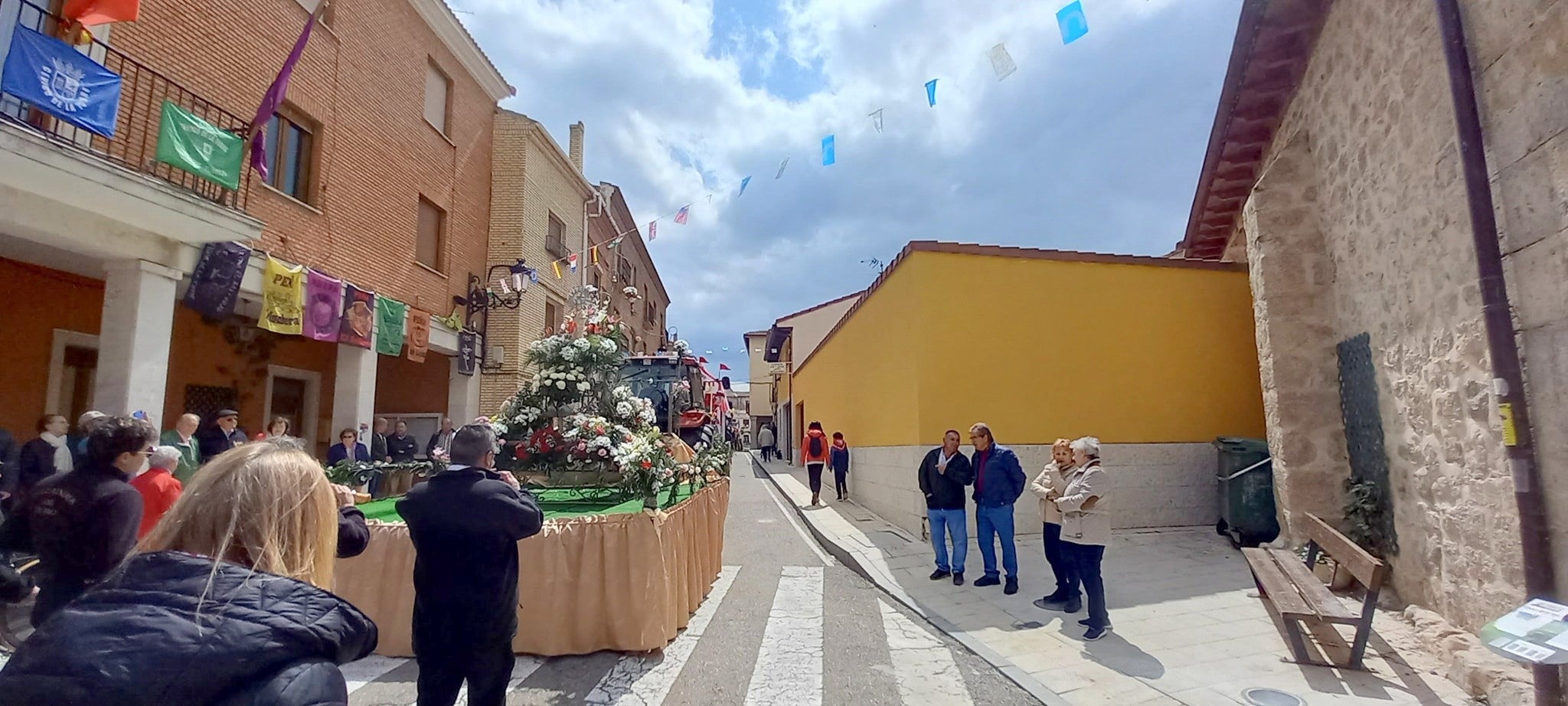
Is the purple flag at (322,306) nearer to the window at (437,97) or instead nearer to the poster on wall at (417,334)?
the poster on wall at (417,334)

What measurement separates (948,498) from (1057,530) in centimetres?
115

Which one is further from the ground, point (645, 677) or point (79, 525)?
point (79, 525)

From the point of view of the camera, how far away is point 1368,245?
616 cm

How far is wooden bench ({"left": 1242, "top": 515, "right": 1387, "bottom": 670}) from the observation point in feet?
14.5

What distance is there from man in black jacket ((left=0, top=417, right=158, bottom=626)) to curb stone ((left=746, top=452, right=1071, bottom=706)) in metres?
4.66

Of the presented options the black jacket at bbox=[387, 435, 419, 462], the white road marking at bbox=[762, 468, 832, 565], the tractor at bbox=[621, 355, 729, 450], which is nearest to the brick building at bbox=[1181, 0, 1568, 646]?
the white road marking at bbox=[762, 468, 832, 565]

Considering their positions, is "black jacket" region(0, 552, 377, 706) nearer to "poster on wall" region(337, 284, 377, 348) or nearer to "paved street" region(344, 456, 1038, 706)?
"paved street" region(344, 456, 1038, 706)

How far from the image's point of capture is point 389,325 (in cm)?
1192

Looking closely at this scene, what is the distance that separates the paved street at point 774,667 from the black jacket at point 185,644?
3.12m

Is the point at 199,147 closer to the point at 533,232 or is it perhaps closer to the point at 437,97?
the point at 437,97

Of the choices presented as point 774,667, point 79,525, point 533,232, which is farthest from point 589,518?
point 533,232

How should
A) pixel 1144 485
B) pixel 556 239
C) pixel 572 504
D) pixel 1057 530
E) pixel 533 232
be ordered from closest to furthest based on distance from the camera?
pixel 572 504, pixel 1057 530, pixel 1144 485, pixel 533 232, pixel 556 239

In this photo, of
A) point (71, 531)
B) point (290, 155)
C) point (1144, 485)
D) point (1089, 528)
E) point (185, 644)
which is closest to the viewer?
point (185, 644)

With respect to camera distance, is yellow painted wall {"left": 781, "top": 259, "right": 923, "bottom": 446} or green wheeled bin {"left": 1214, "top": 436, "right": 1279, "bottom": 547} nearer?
green wheeled bin {"left": 1214, "top": 436, "right": 1279, "bottom": 547}
